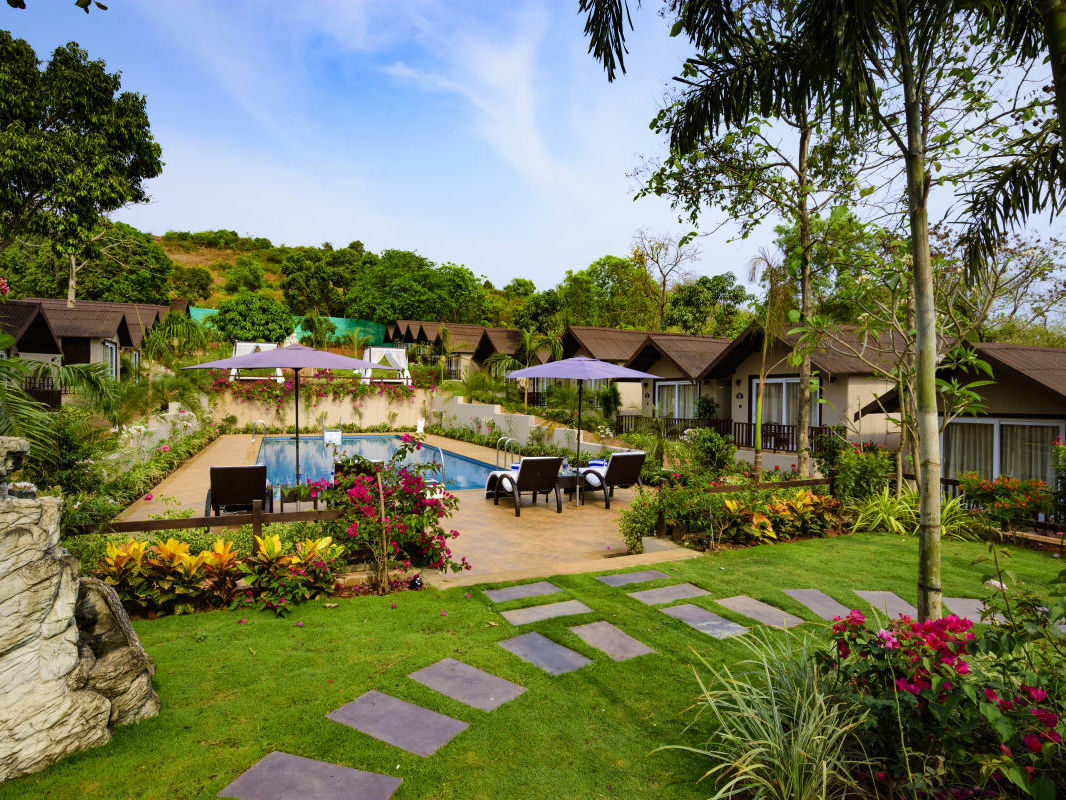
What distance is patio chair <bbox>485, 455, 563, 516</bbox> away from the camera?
9.88 meters

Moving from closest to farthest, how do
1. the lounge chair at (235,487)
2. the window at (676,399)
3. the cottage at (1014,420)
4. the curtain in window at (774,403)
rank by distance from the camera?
the lounge chair at (235,487) → the cottage at (1014,420) → the curtain in window at (774,403) → the window at (676,399)

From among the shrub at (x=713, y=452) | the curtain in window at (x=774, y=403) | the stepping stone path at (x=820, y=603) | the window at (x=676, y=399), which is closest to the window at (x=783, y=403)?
the curtain in window at (x=774, y=403)

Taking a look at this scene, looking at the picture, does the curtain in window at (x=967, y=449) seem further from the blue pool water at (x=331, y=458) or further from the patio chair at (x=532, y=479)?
the blue pool water at (x=331, y=458)

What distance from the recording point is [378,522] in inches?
224

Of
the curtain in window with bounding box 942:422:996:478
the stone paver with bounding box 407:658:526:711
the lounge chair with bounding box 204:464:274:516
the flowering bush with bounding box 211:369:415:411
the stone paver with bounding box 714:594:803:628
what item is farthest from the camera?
the flowering bush with bounding box 211:369:415:411

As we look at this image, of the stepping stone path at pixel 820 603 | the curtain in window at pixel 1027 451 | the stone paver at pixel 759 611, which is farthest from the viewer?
the curtain in window at pixel 1027 451

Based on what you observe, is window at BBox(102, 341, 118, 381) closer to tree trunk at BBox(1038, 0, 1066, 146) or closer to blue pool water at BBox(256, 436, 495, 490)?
blue pool water at BBox(256, 436, 495, 490)

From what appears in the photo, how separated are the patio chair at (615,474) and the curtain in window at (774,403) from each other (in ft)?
24.7

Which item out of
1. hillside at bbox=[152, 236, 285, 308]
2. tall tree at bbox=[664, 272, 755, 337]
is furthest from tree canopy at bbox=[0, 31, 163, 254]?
hillside at bbox=[152, 236, 285, 308]

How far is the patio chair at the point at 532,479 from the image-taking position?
32.4 ft

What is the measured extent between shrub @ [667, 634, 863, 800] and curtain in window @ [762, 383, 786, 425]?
1486 cm

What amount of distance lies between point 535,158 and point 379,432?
13794 mm

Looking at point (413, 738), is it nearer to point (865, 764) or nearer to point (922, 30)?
point (865, 764)

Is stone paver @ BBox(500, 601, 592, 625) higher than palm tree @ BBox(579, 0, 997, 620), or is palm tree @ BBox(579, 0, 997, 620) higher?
palm tree @ BBox(579, 0, 997, 620)
